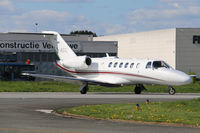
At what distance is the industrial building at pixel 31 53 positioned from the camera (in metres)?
70.2

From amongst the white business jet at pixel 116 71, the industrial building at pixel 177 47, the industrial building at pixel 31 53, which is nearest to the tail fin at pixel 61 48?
the white business jet at pixel 116 71

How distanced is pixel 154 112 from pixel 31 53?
54.9 meters

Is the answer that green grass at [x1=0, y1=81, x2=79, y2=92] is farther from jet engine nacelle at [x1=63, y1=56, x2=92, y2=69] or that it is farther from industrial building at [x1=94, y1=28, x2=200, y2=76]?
industrial building at [x1=94, y1=28, x2=200, y2=76]

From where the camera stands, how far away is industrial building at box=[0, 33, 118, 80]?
230ft

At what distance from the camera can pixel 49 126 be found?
14602mm

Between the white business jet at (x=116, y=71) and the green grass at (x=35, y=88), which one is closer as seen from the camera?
the white business jet at (x=116, y=71)

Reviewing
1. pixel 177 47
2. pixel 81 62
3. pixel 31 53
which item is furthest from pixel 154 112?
pixel 177 47

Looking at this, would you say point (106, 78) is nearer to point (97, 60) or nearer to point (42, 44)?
point (97, 60)

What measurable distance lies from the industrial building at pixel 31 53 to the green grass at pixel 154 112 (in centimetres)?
5055

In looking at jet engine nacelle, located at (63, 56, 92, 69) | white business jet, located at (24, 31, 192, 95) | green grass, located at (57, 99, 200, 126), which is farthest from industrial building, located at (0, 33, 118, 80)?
green grass, located at (57, 99, 200, 126)

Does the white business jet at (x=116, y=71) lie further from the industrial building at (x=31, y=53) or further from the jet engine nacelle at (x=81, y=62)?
the industrial building at (x=31, y=53)

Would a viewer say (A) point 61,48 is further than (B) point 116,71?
Yes

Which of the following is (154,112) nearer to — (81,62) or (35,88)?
(81,62)

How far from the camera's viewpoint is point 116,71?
37.1 m
